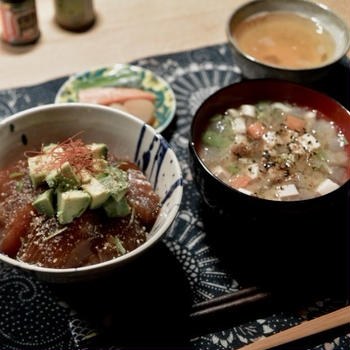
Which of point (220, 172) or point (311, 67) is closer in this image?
point (220, 172)

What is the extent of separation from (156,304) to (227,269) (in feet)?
0.78

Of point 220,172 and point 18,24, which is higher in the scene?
point 18,24

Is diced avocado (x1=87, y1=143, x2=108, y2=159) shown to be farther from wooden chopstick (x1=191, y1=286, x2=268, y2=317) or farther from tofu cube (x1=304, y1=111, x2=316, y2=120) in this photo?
tofu cube (x1=304, y1=111, x2=316, y2=120)

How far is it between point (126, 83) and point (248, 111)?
21.0 inches

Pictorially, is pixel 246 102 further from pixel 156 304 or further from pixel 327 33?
pixel 156 304

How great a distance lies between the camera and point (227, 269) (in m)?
1.37

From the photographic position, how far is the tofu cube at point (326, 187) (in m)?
1.34

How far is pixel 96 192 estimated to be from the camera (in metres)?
1.13

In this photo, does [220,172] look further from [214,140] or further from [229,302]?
Result: [229,302]

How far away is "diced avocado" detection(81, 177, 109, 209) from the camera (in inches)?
44.3

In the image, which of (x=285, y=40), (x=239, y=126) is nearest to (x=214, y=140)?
(x=239, y=126)

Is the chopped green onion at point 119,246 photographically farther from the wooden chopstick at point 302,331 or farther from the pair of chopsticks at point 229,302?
the wooden chopstick at point 302,331

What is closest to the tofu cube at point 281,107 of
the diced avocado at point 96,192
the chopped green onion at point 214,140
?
the chopped green onion at point 214,140

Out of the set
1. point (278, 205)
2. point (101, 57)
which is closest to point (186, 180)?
point (278, 205)
